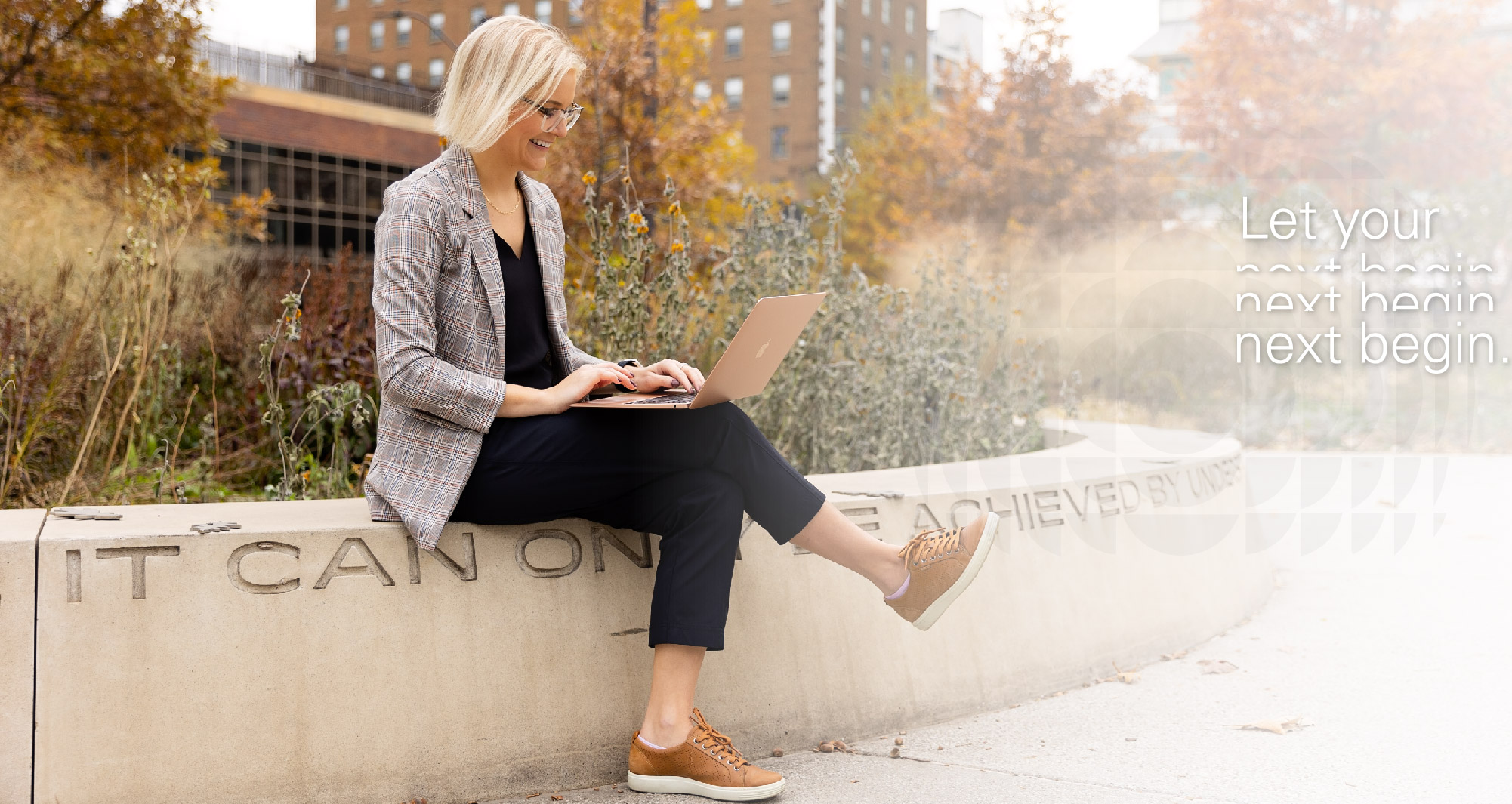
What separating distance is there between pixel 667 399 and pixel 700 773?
0.93 metres

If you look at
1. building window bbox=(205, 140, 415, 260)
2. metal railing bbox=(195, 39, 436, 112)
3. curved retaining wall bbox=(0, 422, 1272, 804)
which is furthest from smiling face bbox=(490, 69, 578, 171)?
building window bbox=(205, 140, 415, 260)

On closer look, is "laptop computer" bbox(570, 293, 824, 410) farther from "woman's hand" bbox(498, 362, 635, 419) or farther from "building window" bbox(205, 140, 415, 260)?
"building window" bbox(205, 140, 415, 260)

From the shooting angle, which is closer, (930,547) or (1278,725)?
(930,547)

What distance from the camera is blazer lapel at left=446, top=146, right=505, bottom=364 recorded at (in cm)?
304

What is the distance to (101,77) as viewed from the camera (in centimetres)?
1020

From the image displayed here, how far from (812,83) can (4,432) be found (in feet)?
159

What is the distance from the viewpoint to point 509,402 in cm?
300

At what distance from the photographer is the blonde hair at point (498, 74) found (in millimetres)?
2998

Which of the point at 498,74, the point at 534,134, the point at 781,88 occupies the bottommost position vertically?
the point at 534,134

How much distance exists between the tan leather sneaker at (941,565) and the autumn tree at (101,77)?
8.54 m

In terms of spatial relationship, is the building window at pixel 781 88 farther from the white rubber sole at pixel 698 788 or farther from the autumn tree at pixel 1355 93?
the white rubber sole at pixel 698 788

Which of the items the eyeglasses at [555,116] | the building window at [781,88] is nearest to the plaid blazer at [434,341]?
the eyeglasses at [555,116]

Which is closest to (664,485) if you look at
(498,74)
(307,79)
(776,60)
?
(498,74)

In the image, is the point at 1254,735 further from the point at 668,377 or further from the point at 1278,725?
the point at 668,377
